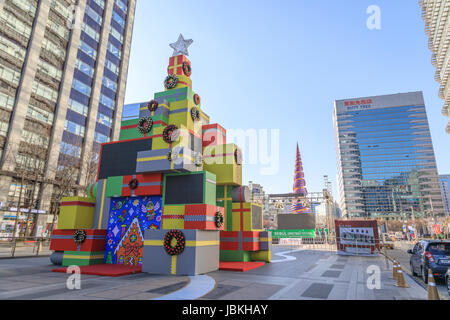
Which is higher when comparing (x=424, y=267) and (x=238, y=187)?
(x=238, y=187)

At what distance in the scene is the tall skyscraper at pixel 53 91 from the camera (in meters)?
36.0

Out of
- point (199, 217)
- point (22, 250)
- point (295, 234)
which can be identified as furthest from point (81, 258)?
point (295, 234)

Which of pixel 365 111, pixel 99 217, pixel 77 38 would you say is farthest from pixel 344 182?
pixel 99 217

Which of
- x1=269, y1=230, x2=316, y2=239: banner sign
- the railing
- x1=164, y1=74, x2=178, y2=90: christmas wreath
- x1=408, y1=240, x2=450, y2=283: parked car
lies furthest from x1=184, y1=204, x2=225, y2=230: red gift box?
x1=269, y1=230, x2=316, y2=239: banner sign

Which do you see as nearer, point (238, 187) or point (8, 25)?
point (238, 187)

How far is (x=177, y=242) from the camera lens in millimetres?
12234

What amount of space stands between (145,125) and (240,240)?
9.65m

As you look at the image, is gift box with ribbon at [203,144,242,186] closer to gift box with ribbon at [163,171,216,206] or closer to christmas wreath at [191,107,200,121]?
christmas wreath at [191,107,200,121]

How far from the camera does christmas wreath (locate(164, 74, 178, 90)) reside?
56.5 feet

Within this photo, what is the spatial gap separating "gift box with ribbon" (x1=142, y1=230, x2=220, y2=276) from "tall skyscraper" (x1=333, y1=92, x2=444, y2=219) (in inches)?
5607

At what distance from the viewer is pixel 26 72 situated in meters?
38.7

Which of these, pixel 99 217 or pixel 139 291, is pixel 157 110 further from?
pixel 139 291
